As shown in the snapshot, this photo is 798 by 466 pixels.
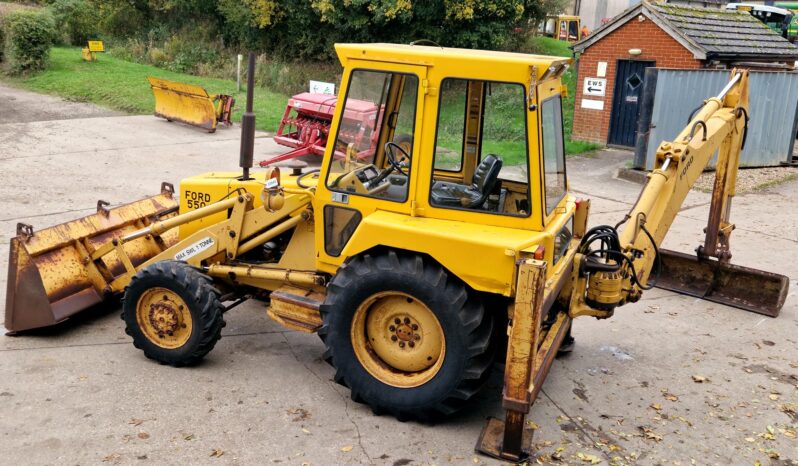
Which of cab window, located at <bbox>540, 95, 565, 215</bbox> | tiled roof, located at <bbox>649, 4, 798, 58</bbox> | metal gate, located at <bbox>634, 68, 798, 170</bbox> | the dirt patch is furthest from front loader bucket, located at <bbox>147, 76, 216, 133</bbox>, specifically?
cab window, located at <bbox>540, 95, 565, 215</bbox>

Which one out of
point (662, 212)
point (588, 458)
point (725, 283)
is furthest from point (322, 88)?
point (588, 458)

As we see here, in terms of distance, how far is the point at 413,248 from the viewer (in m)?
4.95

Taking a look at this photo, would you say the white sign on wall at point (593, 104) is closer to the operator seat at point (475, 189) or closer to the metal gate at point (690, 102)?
the metal gate at point (690, 102)

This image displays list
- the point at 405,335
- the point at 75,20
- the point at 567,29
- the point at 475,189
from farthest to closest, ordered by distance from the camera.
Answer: the point at 567,29
the point at 75,20
the point at 475,189
the point at 405,335

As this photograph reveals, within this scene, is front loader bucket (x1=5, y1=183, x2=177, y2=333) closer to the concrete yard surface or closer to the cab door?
the concrete yard surface

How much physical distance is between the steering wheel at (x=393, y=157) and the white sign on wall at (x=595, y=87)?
12608 millimetres

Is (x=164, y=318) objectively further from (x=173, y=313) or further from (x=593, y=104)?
(x=593, y=104)

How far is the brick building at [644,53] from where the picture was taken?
1545 cm

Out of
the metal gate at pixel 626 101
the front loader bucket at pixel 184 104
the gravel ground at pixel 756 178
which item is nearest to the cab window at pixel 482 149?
the gravel ground at pixel 756 178

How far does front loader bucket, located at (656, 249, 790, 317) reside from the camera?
25.6 ft

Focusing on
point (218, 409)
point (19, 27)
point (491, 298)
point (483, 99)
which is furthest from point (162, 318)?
point (19, 27)

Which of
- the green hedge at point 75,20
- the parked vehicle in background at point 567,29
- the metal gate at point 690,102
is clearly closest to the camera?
the metal gate at point 690,102

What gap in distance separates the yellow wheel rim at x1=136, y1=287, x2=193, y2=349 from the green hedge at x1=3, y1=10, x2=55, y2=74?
64.1ft

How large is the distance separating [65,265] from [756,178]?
12779 mm
